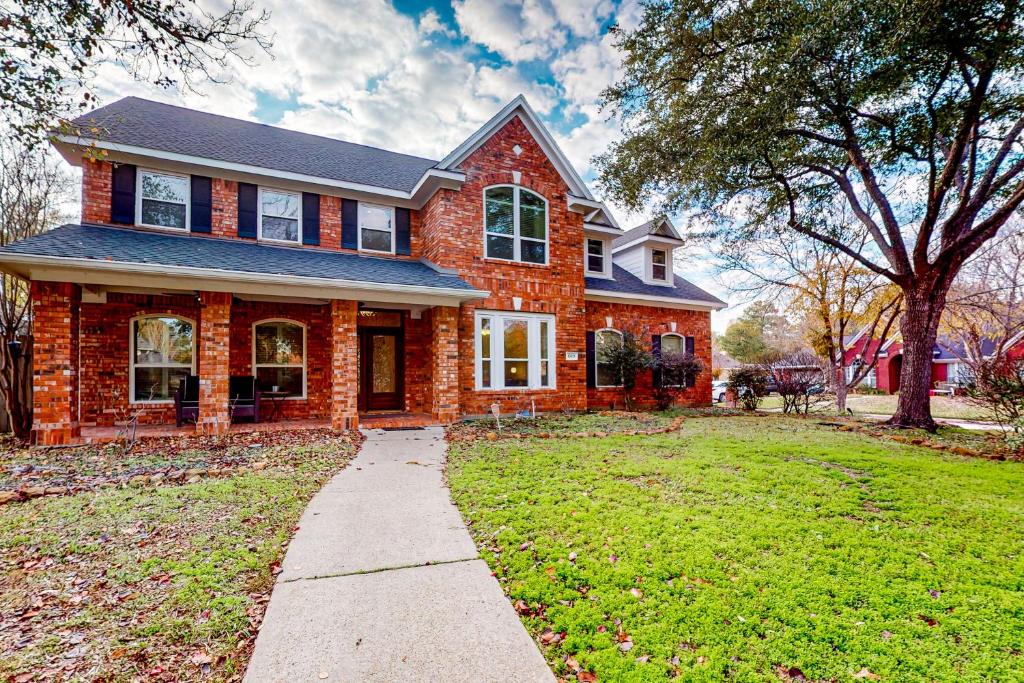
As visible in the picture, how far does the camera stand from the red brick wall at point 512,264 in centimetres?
1114

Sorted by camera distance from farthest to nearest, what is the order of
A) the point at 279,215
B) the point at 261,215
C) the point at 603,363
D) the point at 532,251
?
the point at 603,363, the point at 532,251, the point at 279,215, the point at 261,215

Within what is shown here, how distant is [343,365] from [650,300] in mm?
9568

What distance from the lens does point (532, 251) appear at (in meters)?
12.1

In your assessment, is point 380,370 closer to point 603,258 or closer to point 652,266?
point 603,258

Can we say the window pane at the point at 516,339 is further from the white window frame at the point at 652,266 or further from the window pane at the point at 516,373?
the white window frame at the point at 652,266

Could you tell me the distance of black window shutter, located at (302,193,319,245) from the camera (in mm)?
11164

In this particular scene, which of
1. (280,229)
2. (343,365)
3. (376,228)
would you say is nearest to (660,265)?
(376,228)

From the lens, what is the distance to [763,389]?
1405 cm

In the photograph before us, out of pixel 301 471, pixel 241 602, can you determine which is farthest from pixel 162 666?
pixel 301 471

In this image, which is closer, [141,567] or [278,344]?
[141,567]

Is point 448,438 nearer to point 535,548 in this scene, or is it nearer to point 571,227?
point 535,548

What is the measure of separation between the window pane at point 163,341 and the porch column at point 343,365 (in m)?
3.64

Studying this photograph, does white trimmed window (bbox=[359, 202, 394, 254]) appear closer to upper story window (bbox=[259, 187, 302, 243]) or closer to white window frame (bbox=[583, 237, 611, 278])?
upper story window (bbox=[259, 187, 302, 243])

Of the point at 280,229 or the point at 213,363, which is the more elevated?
the point at 280,229
